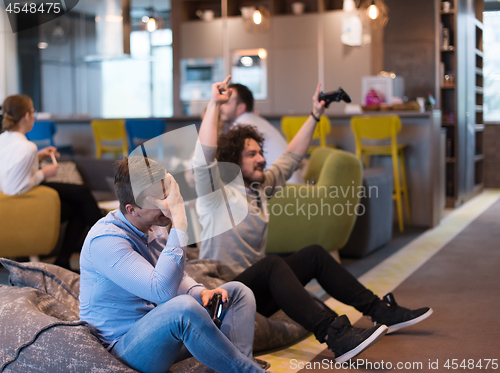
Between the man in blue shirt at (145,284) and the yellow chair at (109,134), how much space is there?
4639 millimetres

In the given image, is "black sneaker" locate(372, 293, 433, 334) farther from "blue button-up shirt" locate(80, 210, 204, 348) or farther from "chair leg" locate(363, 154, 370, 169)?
"chair leg" locate(363, 154, 370, 169)

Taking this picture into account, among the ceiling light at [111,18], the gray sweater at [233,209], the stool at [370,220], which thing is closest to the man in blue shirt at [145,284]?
the gray sweater at [233,209]

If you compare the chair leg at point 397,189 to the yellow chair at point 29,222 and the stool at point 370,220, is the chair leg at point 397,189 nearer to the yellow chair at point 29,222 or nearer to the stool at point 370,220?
the stool at point 370,220

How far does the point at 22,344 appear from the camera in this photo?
1453 millimetres

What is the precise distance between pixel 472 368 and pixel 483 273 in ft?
4.71

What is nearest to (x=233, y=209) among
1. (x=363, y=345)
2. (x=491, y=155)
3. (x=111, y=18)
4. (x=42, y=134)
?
(x=363, y=345)

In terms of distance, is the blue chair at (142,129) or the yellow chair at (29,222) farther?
the blue chair at (142,129)

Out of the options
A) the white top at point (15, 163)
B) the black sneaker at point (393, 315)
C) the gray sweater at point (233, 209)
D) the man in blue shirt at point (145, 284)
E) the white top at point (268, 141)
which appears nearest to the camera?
the man in blue shirt at point (145, 284)

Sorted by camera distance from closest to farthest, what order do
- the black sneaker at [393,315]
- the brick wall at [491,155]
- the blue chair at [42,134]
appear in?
the black sneaker at [393,315], the blue chair at [42,134], the brick wall at [491,155]

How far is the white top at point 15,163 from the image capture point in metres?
2.79

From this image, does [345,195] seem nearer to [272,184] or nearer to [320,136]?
[272,184]

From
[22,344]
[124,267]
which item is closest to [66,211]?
[22,344]

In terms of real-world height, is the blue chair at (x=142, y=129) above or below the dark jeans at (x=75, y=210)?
above

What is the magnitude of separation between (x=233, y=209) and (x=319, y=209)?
56.4 inches
